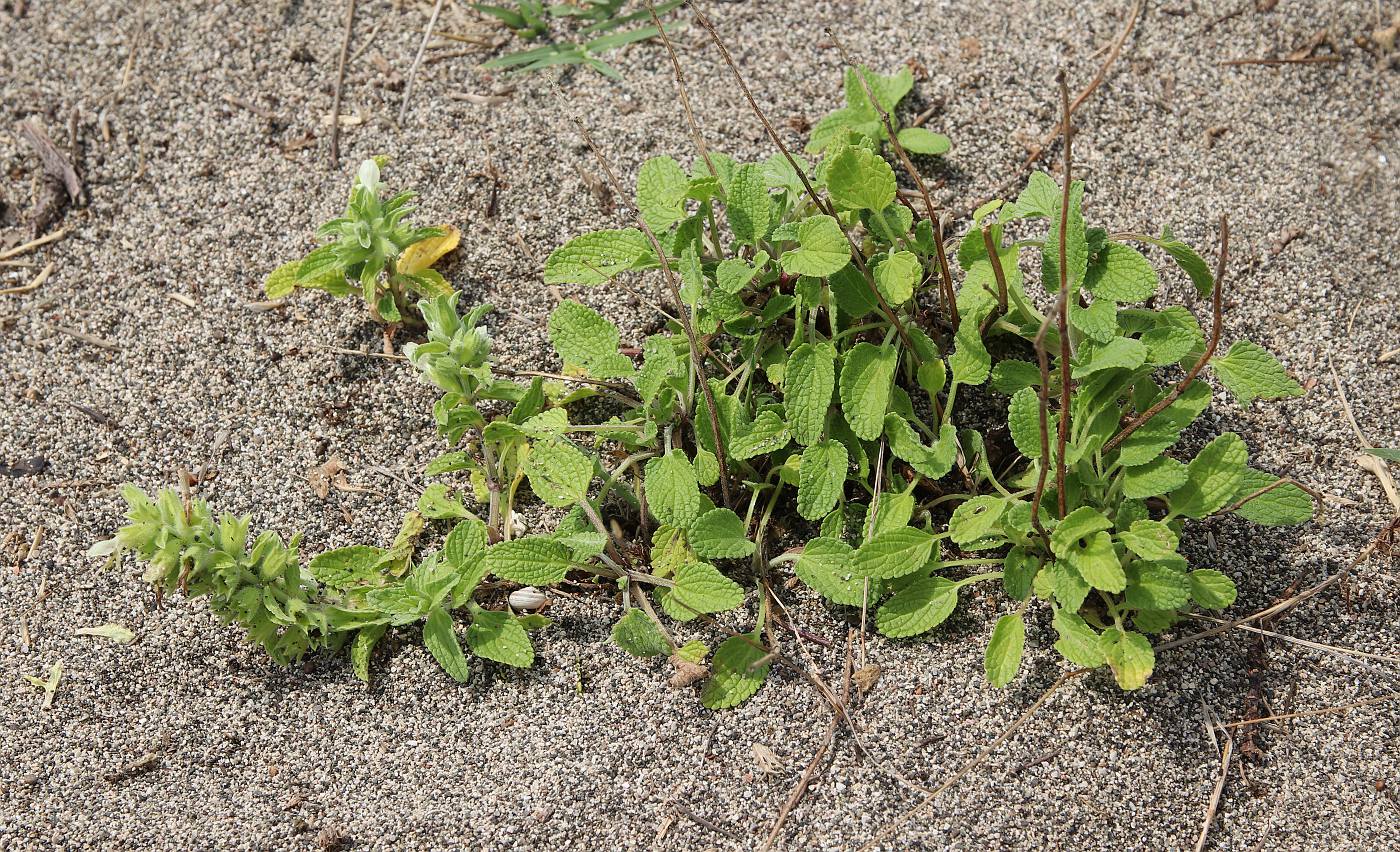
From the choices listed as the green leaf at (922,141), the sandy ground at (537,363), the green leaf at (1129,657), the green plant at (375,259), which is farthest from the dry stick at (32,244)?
the green leaf at (1129,657)

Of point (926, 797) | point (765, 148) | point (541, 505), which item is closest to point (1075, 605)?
point (926, 797)

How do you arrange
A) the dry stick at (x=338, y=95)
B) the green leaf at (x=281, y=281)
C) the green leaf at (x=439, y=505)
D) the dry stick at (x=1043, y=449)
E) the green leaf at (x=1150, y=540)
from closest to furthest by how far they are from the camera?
the dry stick at (x=1043, y=449) → the green leaf at (x=1150, y=540) → the green leaf at (x=439, y=505) → the green leaf at (x=281, y=281) → the dry stick at (x=338, y=95)

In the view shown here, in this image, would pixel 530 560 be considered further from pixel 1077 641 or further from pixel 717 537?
pixel 1077 641

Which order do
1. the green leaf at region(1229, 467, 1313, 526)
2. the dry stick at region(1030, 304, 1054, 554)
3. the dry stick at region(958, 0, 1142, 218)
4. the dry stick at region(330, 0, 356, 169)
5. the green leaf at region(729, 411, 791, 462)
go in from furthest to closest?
1. the dry stick at region(330, 0, 356, 169)
2. the dry stick at region(958, 0, 1142, 218)
3. the green leaf at region(729, 411, 791, 462)
4. the green leaf at region(1229, 467, 1313, 526)
5. the dry stick at region(1030, 304, 1054, 554)

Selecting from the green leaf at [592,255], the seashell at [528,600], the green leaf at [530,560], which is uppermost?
the green leaf at [592,255]

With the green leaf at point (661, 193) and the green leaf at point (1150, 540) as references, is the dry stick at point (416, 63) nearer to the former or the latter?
the green leaf at point (661, 193)

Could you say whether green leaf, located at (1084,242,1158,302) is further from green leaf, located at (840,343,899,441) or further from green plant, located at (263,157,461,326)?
green plant, located at (263,157,461,326)

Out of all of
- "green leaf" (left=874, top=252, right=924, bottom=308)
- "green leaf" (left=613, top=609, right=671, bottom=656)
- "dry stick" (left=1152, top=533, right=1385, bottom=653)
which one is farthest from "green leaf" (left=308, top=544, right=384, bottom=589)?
"dry stick" (left=1152, top=533, right=1385, bottom=653)
